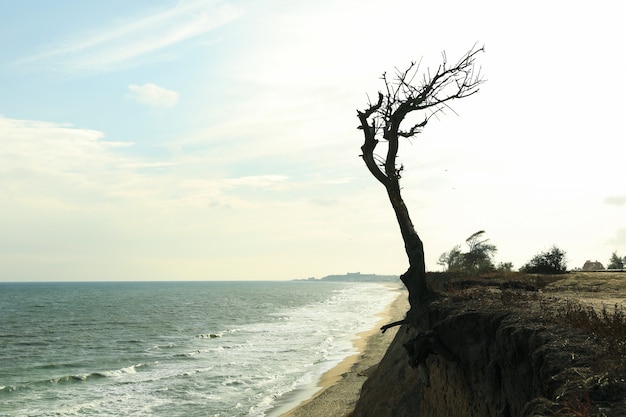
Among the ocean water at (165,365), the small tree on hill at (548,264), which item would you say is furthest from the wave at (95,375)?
the small tree on hill at (548,264)

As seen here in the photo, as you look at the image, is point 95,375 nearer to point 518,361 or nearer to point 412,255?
point 412,255

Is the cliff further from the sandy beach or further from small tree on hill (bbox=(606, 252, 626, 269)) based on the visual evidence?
small tree on hill (bbox=(606, 252, 626, 269))

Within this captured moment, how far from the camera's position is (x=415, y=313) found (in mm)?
11844

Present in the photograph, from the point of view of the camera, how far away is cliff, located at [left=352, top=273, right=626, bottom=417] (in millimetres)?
4965

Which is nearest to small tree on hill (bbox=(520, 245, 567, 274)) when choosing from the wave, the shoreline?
the shoreline

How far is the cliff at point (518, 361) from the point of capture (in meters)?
4.96

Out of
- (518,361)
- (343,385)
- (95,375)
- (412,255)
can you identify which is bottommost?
(95,375)

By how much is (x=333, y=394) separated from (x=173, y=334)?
34.8 m

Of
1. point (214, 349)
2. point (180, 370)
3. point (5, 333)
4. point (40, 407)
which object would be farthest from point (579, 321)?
point (5, 333)

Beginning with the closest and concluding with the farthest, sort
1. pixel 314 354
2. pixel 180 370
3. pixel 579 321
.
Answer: pixel 579 321
pixel 180 370
pixel 314 354

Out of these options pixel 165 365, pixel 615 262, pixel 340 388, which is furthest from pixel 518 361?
pixel 615 262

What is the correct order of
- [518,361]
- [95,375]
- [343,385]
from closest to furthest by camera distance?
[518,361] < [343,385] < [95,375]

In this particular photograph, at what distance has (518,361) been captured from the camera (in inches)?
286

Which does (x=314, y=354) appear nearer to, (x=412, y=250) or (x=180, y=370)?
(x=180, y=370)
